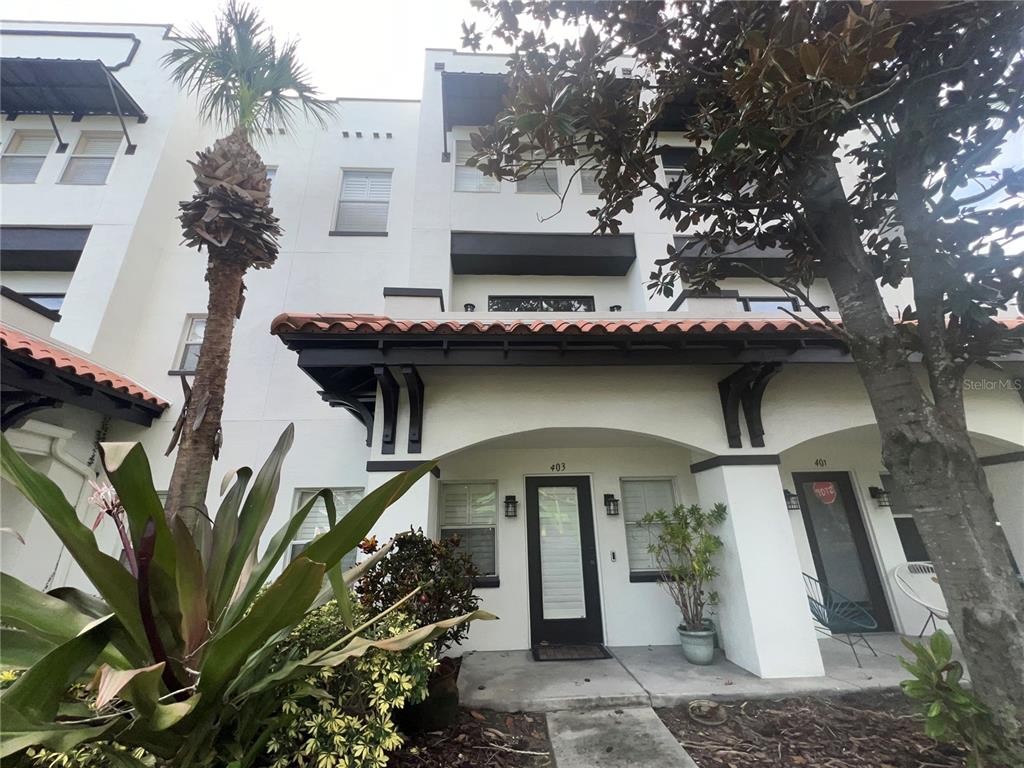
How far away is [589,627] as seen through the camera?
5852mm

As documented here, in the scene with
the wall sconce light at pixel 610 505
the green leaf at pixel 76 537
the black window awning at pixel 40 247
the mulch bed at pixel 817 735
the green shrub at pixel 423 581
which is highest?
the black window awning at pixel 40 247

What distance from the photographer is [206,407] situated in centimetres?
284

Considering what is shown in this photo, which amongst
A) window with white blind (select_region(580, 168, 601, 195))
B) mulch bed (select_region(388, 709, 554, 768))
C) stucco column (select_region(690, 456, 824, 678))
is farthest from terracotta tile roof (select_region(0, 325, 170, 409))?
window with white blind (select_region(580, 168, 601, 195))

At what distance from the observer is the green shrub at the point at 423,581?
348cm

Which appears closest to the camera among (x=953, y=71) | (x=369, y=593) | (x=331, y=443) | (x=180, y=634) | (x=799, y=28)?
(x=180, y=634)

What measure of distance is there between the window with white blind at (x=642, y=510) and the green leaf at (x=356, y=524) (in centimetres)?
514

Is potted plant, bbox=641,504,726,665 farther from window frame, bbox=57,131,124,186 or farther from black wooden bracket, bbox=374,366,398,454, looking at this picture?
window frame, bbox=57,131,124,186

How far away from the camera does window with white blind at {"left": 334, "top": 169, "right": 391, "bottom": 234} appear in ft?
27.2

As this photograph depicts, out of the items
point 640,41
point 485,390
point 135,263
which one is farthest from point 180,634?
point 135,263

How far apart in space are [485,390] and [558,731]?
3228mm

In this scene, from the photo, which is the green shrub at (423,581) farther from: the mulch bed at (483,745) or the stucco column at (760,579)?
the stucco column at (760,579)

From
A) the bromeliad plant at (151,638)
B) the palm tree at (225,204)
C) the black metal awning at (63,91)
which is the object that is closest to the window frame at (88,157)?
the black metal awning at (63,91)

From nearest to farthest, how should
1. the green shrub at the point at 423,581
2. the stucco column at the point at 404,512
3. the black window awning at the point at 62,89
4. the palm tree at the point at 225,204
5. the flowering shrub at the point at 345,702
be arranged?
1. the flowering shrub at the point at 345,702
2. the palm tree at the point at 225,204
3. the green shrub at the point at 423,581
4. the stucco column at the point at 404,512
5. the black window awning at the point at 62,89

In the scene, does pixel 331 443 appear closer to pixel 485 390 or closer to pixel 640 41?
pixel 485 390
